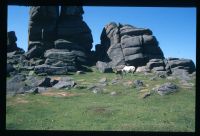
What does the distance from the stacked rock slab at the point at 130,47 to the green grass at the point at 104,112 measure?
36.7 metres

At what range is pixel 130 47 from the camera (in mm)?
75812

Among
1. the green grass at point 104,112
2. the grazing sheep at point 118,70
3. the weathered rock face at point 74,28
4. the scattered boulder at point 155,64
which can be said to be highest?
the weathered rock face at point 74,28

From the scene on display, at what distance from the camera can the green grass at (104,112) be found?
66.0 ft

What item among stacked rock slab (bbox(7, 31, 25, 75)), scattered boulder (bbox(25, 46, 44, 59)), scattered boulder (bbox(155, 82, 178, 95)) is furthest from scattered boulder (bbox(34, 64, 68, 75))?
scattered boulder (bbox(155, 82, 178, 95))

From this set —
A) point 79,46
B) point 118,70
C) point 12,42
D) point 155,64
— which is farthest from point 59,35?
point 155,64

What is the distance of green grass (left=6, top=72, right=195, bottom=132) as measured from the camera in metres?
20.1

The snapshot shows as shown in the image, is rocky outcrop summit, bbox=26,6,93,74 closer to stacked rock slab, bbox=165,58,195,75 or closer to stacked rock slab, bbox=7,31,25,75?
stacked rock slab, bbox=7,31,25,75

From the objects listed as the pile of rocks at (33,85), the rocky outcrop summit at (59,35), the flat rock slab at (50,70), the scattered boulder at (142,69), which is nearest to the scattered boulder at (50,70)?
the flat rock slab at (50,70)

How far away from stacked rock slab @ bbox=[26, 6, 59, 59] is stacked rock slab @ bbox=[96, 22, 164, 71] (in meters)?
14.1

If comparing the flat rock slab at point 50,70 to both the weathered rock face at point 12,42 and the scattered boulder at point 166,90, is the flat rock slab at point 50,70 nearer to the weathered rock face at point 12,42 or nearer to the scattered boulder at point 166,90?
the weathered rock face at point 12,42

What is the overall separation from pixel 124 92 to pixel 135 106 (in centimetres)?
921

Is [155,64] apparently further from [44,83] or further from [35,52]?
[44,83]

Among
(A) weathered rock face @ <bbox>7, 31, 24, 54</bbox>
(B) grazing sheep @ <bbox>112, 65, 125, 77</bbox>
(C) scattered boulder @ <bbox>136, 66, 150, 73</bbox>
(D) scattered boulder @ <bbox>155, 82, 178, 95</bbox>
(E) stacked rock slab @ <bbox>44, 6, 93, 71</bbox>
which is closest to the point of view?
(D) scattered boulder @ <bbox>155, 82, 178, 95</bbox>
